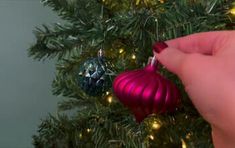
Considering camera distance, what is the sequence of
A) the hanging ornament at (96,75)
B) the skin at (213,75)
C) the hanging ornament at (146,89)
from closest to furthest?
the skin at (213,75), the hanging ornament at (146,89), the hanging ornament at (96,75)

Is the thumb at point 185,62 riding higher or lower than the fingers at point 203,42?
lower

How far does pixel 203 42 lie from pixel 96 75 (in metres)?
0.26

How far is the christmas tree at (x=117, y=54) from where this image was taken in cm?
54

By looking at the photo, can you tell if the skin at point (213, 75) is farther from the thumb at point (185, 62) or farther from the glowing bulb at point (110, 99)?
the glowing bulb at point (110, 99)

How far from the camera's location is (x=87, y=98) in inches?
29.2

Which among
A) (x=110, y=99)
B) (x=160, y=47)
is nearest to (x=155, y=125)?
(x=110, y=99)

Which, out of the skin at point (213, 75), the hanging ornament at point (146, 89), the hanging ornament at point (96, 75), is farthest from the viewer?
the hanging ornament at point (96, 75)

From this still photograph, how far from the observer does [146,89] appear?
0.46 m

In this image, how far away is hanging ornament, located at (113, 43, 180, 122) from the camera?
1.52ft

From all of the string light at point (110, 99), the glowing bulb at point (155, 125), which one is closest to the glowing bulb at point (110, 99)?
the string light at point (110, 99)

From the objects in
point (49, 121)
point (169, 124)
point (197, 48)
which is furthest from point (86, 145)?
point (197, 48)

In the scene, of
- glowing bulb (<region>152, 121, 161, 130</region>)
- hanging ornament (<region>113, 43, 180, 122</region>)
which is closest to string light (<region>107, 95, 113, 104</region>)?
glowing bulb (<region>152, 121, 161, 130</region>)

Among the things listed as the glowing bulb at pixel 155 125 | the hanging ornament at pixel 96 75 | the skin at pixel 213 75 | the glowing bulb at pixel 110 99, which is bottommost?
the glowing bulb at pixel 155 125

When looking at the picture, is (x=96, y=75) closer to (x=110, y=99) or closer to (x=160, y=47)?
(x=110, y=99)
